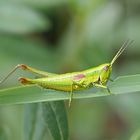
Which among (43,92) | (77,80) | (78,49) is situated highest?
(78,49)

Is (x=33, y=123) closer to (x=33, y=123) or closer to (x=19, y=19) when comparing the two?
(x=33, y=123)

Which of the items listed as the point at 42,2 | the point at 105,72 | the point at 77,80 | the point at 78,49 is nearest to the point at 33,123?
the point at 77,80

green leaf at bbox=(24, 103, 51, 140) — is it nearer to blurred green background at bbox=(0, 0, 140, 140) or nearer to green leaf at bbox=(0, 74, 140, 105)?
green leaf at bbox=(0, 74, 140, 105)

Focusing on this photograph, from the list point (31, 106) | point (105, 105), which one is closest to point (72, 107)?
point (105, 105)

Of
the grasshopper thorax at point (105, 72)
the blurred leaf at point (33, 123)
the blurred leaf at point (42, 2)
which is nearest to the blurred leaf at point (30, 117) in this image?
the blurred leaf at point (33, 123)

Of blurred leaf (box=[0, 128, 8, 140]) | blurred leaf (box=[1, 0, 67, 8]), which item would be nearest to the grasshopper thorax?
blurred leaf (box=[0, 128, 8, 140])

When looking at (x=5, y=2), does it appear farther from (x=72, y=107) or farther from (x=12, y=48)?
(x=72, y=107)
